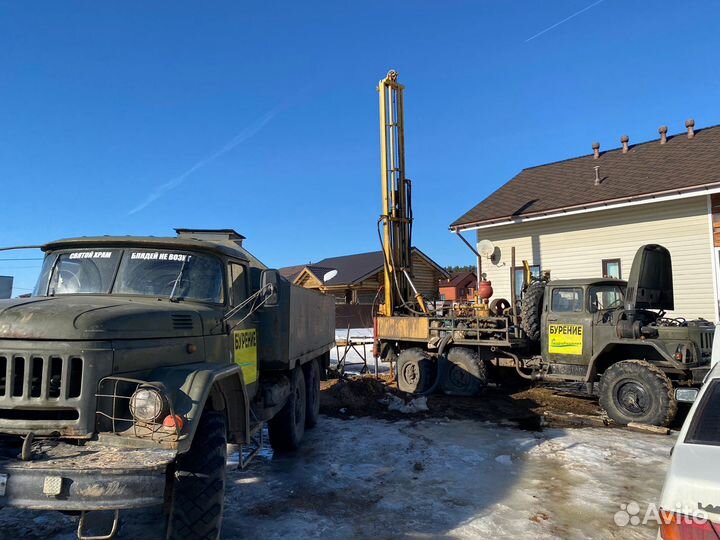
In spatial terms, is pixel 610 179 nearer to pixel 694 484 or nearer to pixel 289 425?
pixel 289 425

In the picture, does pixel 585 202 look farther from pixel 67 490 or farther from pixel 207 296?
pixel 67 490

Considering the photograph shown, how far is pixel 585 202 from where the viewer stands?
14047mm

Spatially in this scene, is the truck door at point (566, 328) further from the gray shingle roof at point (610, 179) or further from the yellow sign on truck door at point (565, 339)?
the gray shingle roof at point (610, 179)

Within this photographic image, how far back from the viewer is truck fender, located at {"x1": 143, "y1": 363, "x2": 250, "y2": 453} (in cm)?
334

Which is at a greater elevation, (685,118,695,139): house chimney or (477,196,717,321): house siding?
(685,118,695,139): house chimney

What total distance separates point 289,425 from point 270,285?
2411mm

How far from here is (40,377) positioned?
337cm

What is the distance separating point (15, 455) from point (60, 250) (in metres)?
2.24

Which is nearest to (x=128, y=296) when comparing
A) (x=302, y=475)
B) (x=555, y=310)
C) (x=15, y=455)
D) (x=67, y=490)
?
(x=15, y=455)

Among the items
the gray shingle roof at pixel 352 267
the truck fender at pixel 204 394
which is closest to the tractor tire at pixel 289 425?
the truck fender at pixel 204 394

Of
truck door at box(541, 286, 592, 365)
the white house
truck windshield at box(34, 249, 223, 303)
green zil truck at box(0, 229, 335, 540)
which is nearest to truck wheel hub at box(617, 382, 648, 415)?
truck door at box(541, 286, 592, 365)

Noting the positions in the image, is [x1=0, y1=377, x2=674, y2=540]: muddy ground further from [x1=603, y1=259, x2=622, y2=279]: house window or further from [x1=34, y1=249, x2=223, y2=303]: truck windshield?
[x1=603, y1=259, x2=622, y2=279]: house window

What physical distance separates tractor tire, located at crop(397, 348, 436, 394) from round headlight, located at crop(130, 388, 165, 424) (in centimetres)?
841

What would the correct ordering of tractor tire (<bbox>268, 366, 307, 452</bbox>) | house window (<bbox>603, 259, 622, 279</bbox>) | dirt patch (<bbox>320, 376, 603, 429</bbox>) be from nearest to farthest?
tractor tire (<bbox>268, 366, 307, 452</bbox>), dirt patch (<bbox>320, 376, 603, 429</bbox>), house window (<bbox>603, 259, 622, 279</bbox>)
